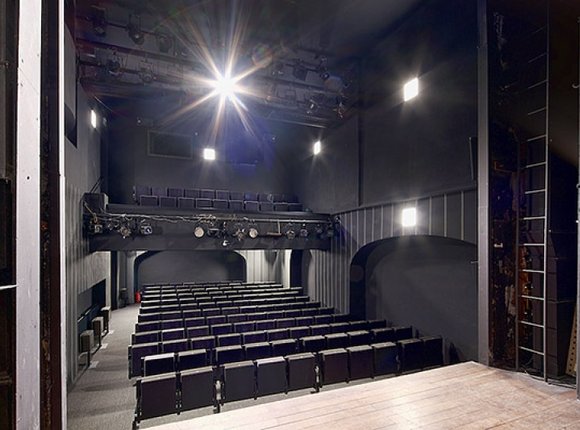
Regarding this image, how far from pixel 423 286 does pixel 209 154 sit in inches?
460

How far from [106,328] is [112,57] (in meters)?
8.46

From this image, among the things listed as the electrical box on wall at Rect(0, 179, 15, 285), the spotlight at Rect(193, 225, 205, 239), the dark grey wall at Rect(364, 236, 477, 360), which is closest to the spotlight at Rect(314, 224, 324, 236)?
the dark grey wall at Rect(364, 236, 477, 360)

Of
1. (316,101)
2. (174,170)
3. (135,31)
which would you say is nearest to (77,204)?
(135,31)

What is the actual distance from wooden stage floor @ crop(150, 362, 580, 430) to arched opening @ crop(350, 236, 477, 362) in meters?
2.57

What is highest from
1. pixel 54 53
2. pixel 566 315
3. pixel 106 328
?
pixel 54 53

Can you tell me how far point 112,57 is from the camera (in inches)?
368

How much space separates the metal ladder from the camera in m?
4.04

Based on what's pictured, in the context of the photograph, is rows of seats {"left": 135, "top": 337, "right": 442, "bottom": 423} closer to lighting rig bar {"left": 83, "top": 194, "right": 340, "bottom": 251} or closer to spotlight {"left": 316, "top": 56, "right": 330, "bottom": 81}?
lighting rig bar {"left": 83, "top": 194, "right": 340, "bottom": 251}

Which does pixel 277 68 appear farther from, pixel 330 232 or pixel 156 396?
pixel 156 396

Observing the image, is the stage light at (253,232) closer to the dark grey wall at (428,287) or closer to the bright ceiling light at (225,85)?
Answer: the dark grey wall at (428,287)

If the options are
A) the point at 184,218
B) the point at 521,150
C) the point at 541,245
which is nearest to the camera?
the point at 541,245

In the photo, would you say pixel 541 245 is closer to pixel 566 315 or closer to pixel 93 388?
pixel 566 315

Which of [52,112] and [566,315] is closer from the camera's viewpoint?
[52,112]

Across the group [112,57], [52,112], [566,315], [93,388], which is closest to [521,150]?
[566,315]
